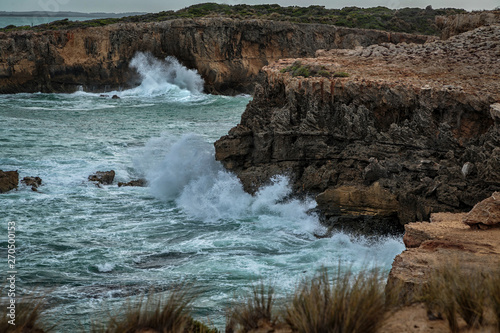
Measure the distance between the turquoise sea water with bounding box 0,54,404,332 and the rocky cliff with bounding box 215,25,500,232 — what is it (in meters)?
0.65

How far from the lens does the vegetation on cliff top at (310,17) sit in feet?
173

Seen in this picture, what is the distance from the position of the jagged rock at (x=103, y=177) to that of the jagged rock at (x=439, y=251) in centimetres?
1155

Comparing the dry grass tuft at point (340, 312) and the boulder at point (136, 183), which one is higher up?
the dry grass tuft at point (340, 312)

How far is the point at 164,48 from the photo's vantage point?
141ft

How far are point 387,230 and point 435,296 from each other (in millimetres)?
6633

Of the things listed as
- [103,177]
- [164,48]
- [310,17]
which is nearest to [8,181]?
[103,177]

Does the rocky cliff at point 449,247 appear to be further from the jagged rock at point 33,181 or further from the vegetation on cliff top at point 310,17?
the vegetation on cliff top at point 310,17

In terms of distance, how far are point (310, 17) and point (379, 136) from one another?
4729cm

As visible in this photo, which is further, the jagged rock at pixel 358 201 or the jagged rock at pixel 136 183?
the jagged rock at pixel 136 183

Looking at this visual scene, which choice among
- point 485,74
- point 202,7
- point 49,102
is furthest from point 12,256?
point 202,7

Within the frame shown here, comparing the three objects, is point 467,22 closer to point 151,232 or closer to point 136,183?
point 136,183

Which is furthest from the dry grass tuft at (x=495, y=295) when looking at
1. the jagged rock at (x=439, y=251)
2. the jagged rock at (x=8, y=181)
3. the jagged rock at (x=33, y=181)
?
the jagged rock at (x=33, y=181)

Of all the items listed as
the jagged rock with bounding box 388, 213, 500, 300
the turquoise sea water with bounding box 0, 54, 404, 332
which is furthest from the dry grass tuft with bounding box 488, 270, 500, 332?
the turquoise sea water with bounding box 0, 54, 404, 332

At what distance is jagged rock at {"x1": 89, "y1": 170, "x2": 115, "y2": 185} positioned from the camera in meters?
17.0
